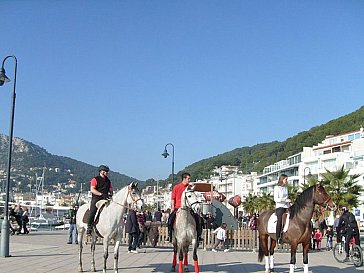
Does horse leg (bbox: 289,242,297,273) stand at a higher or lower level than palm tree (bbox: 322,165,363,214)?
lower

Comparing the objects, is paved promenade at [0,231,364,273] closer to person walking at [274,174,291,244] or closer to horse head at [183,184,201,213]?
person walking at [274,174,291,244]

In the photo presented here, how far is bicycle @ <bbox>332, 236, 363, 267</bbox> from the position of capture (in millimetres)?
18438

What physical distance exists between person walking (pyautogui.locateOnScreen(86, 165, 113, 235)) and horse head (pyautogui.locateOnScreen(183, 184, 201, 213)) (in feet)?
8.69

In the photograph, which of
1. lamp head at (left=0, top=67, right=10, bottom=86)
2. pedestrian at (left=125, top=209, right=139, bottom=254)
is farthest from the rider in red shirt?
lamp head at (left=0, top=67, right=10, bottom=86)

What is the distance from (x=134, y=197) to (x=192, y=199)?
5.28 feet

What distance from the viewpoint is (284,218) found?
13.8 meters

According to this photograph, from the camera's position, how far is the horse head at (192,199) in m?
12.4

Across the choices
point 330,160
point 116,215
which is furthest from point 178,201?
point 330,160

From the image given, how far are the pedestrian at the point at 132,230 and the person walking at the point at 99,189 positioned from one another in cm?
736

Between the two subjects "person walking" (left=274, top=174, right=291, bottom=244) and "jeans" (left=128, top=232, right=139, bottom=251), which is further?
"jeans" (left=128, top=232, right=139, bottom=251)

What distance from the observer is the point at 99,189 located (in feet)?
46.0

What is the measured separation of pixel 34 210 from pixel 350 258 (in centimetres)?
14138

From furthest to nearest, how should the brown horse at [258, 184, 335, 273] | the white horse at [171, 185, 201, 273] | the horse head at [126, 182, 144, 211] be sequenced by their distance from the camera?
the brown horse at [258, 184, 335, 273] → the horse head at [126, 182, 144, 211] → the white horse at [171, 185, 201, 273]

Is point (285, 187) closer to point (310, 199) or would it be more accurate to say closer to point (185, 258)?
point (310, 199)
